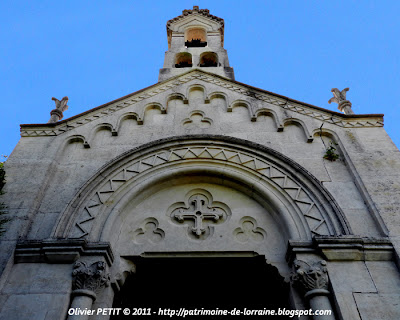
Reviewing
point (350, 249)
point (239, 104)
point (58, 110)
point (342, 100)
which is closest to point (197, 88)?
point (239, 104)

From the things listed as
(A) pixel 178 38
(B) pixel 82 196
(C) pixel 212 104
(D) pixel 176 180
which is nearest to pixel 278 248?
(D) pixel 176 180

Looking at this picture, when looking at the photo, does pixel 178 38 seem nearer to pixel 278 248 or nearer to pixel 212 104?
pixel 212 104

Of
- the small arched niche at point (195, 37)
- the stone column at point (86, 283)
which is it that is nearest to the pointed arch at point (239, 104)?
the stone column at point (86, 283)

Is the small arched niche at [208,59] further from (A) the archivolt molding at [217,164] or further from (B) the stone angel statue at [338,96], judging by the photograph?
(A) the archivolt molding at [217,164]

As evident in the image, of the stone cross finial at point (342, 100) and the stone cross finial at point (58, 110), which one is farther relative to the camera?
the stone cross finial at point (58, 110)

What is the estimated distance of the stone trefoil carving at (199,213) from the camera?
710 centimetres

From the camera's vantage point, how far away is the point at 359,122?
8.75 meters

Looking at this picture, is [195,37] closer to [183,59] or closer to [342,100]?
[183,59]

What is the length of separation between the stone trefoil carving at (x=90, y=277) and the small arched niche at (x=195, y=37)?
38.9ft

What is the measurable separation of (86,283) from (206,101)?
5923 mm

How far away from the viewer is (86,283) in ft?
18.6

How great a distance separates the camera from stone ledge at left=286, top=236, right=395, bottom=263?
19.3 feet

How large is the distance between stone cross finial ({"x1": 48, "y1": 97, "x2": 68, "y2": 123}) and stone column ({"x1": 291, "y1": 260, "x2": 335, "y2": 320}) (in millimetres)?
7398

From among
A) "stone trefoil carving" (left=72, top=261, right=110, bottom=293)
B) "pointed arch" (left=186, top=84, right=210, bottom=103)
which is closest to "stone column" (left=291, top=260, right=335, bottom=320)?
"stone trefoil carving" (left=72, top=261, right=110, bottom=293)
